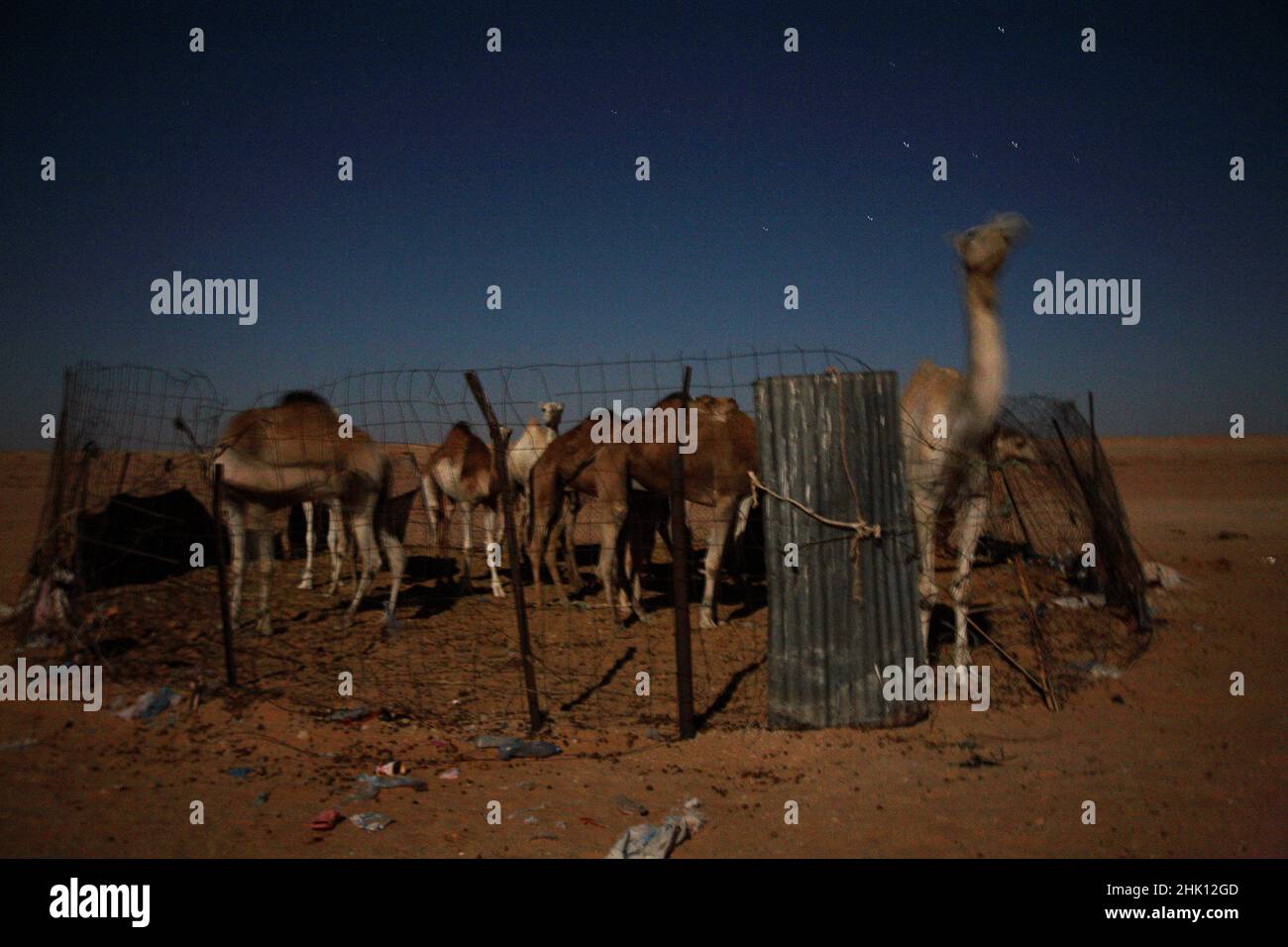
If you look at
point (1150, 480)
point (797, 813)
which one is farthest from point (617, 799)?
point (1150, 480)

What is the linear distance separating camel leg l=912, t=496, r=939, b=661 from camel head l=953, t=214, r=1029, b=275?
1.92m

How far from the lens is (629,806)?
4.85 meters

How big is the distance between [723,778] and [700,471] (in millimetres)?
5127

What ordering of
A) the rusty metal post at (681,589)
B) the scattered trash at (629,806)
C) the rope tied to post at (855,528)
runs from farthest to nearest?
the rope tied to post at (855,528)
the rusty metal post at (681,589)
the scattered trash at (629,806)

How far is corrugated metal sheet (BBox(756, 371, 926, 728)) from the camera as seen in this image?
5922 mm

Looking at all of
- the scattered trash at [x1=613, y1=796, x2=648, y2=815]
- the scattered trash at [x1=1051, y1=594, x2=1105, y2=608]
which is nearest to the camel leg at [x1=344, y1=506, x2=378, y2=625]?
the scattered trash at [x1=613, y1=796, x2=648, y2=815]

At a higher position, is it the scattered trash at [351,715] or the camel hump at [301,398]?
the camel hump at [301,398]

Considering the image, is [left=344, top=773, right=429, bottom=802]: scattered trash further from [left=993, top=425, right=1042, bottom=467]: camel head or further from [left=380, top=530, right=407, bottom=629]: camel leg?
[left=993, top=425, right=1042, bottom=467]: camel head

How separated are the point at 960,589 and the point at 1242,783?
2319mm

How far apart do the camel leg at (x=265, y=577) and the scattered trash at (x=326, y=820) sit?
448cm

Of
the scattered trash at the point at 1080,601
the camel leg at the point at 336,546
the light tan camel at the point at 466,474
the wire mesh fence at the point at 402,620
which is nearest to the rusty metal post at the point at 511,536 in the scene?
the wire mesh fence at the point at 402,620

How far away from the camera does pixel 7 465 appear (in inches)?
1287

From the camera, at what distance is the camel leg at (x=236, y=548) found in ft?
28.4

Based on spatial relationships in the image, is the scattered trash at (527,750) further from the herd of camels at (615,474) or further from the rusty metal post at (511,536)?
the herd of camels at (615,474)
